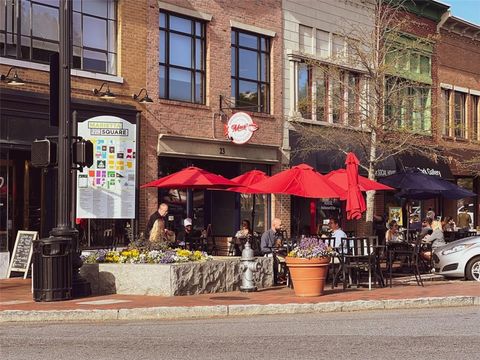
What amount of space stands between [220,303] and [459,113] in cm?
2331

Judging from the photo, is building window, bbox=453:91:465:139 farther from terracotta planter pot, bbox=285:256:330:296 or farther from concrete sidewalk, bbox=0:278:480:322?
terracotta planter pot, bbox=285:256:330:296

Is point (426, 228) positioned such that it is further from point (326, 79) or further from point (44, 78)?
point (44, 78)

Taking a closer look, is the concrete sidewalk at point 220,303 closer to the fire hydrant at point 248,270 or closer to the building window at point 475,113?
the fire hydrant at point 248,270

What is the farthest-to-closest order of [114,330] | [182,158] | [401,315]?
1. [182,158]
2. [401,315]
3. [114,330]

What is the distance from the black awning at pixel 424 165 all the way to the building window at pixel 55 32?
41.8ft

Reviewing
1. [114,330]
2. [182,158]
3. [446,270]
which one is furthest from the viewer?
[182,158]

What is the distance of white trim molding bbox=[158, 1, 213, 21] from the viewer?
2041 cm

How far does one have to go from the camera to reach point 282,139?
2400 cm

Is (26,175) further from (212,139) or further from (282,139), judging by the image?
(282,139)

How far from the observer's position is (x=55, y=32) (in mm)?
18141

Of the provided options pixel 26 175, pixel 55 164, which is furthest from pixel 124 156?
pixel 55 164

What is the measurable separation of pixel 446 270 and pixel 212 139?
773 centimetres

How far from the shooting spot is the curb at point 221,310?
11.1 metres

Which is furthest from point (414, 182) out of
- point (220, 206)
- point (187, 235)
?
point (187, 235)
